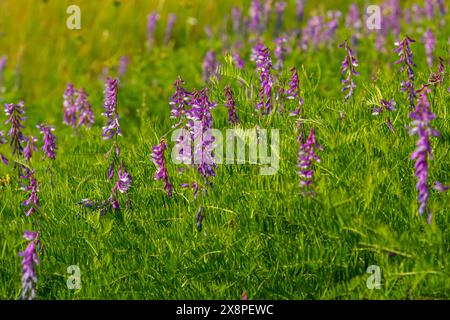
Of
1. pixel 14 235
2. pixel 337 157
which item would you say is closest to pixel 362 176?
pixel 337 157

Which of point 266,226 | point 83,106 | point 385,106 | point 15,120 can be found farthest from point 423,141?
point 83,106

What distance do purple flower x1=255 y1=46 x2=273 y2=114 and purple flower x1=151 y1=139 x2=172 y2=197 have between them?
0.76 metres

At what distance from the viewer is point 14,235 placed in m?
3.80

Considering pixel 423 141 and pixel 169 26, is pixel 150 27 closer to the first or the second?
pixel 169 26

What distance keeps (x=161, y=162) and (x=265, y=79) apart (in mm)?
881

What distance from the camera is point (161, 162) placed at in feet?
12.6

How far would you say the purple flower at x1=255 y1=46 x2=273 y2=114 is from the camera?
4.30 metres

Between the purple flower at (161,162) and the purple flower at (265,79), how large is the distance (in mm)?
759

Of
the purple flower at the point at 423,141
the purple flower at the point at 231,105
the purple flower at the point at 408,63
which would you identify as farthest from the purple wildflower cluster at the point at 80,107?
the purple flower at the point at 423,141

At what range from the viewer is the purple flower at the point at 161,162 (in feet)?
12.4

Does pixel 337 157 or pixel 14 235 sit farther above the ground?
pixel 337 157

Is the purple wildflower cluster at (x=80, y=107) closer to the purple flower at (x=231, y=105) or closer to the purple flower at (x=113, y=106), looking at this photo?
the purple flower at (x=113, y=106)
